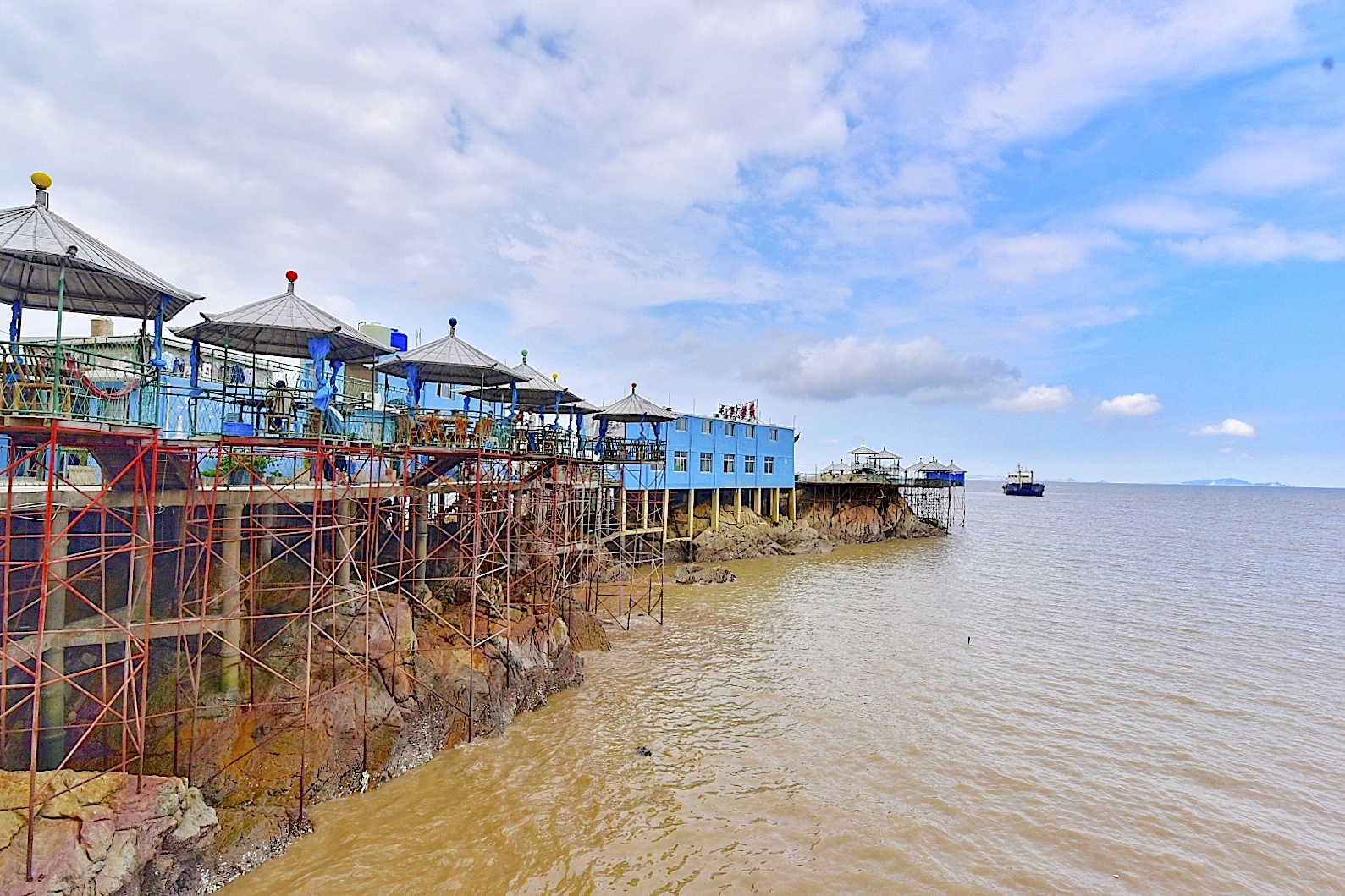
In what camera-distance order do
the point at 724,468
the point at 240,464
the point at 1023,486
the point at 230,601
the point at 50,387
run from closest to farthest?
the point at 50,387, the point at 230,601, the point at 240,464, the point at 724,468, the point at 1023,486

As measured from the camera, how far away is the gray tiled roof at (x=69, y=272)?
964cm

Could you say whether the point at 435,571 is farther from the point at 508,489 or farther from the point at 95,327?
the point at 95,327

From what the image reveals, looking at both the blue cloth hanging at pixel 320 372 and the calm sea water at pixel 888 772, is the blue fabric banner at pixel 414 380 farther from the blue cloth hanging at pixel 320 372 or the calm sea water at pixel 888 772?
the calm sea water at pixel 888 772

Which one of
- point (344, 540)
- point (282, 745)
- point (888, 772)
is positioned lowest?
point (888, 772)

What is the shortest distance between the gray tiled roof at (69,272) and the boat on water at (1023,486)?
172435 mm

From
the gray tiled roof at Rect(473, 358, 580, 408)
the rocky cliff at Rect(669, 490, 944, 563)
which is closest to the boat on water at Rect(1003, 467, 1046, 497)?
the rocky cliff at Rect(669, 490, 944, 563)

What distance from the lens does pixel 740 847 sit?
11.7m

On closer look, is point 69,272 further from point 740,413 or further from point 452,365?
point 740,413

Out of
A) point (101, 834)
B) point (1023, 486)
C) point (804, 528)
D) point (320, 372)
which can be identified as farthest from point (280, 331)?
point (1023, 486)

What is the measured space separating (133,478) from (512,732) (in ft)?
30.8

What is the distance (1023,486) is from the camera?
158500 millimetres

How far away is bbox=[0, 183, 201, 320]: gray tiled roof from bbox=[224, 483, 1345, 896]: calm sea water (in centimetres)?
989

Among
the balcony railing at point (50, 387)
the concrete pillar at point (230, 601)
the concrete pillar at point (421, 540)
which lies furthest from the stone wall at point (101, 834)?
the concrete pillar at point (421, 540)

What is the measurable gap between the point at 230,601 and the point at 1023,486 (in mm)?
174737
